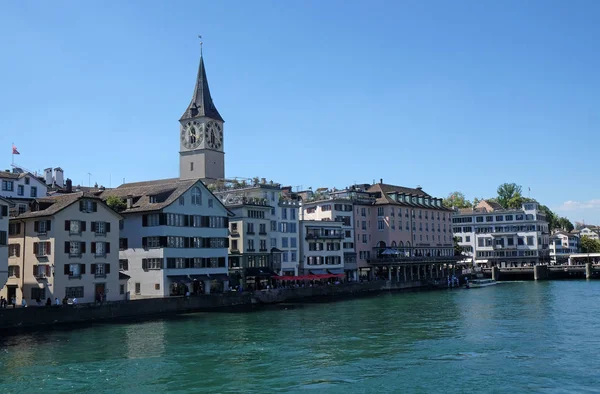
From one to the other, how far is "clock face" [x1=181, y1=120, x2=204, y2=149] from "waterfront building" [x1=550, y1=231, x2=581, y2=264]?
9123 cm

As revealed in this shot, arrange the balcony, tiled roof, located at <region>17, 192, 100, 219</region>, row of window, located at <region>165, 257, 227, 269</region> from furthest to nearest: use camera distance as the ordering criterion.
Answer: the balcony, row of window, located at <region>165, 257, 227, 269</region>, tiled roof, located at <region>17, 192, 100, 219</region>

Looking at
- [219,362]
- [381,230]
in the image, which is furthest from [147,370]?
[381,230]

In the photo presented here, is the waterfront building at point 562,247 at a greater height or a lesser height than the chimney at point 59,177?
lesser

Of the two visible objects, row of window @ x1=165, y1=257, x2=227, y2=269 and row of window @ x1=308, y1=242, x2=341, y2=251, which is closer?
row of window @ x1=165, y1=257, x2=227, y2=269

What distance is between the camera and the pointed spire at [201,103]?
134 m

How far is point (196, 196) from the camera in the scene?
8100 centimetres

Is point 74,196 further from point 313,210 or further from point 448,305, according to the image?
point 313,210

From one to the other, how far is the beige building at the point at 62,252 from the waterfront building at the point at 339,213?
5086 cm

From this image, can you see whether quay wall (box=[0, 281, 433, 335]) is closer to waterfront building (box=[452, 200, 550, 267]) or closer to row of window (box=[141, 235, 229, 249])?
row of window (box=[141, 235, 229, 249])

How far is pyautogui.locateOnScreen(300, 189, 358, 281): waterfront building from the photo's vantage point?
381 feet

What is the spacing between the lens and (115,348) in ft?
145

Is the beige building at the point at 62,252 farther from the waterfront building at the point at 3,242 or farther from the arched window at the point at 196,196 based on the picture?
the arched window at the point at 196,196

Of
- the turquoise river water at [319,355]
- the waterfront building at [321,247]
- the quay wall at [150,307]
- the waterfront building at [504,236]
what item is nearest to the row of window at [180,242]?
the quay wall at [150,307]

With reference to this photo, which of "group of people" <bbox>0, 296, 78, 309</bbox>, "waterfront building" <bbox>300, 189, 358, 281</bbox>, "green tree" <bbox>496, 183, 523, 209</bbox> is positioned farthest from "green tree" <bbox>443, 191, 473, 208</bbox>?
"group of people" <bbox>0, 296, 78, 309</bbox>
